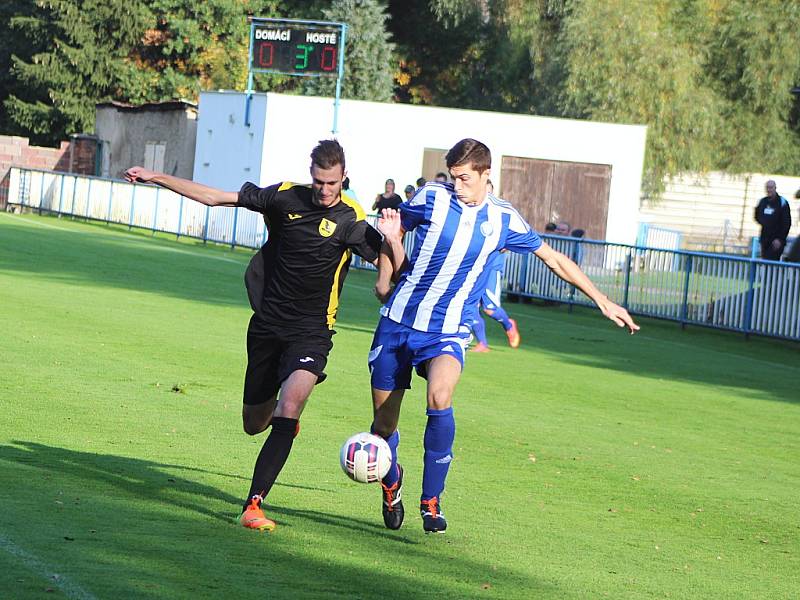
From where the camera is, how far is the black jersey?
7.86 m

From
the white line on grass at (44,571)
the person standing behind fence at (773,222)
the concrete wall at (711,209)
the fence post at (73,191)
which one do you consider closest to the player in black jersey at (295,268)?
the white line on grass at (44,571)

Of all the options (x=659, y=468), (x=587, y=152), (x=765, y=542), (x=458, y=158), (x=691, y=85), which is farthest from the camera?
(x=691, y=85)

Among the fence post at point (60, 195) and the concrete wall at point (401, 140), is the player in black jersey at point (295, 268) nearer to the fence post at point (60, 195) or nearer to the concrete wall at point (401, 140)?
the concrete wall at point (401, 140)

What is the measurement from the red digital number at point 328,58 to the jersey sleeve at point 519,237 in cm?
3143

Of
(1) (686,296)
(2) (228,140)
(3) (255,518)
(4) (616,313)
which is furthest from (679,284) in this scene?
(2) (228,140)

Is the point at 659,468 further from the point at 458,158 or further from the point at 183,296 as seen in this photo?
the point at 183,296

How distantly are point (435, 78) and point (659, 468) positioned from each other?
60.5 meters

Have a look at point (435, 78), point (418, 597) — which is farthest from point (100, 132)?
point (418, 597)

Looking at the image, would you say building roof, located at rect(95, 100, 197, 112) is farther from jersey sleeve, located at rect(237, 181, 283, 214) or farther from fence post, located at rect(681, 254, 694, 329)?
jersey sleeve, located at rect(237, 181, 283, 214)

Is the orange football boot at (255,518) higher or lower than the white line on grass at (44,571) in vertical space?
higher

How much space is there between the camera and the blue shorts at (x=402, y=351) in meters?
7.77

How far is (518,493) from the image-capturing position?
9.26 metres

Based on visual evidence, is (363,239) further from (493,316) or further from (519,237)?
(493,316)

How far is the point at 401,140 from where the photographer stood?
1641 inches
